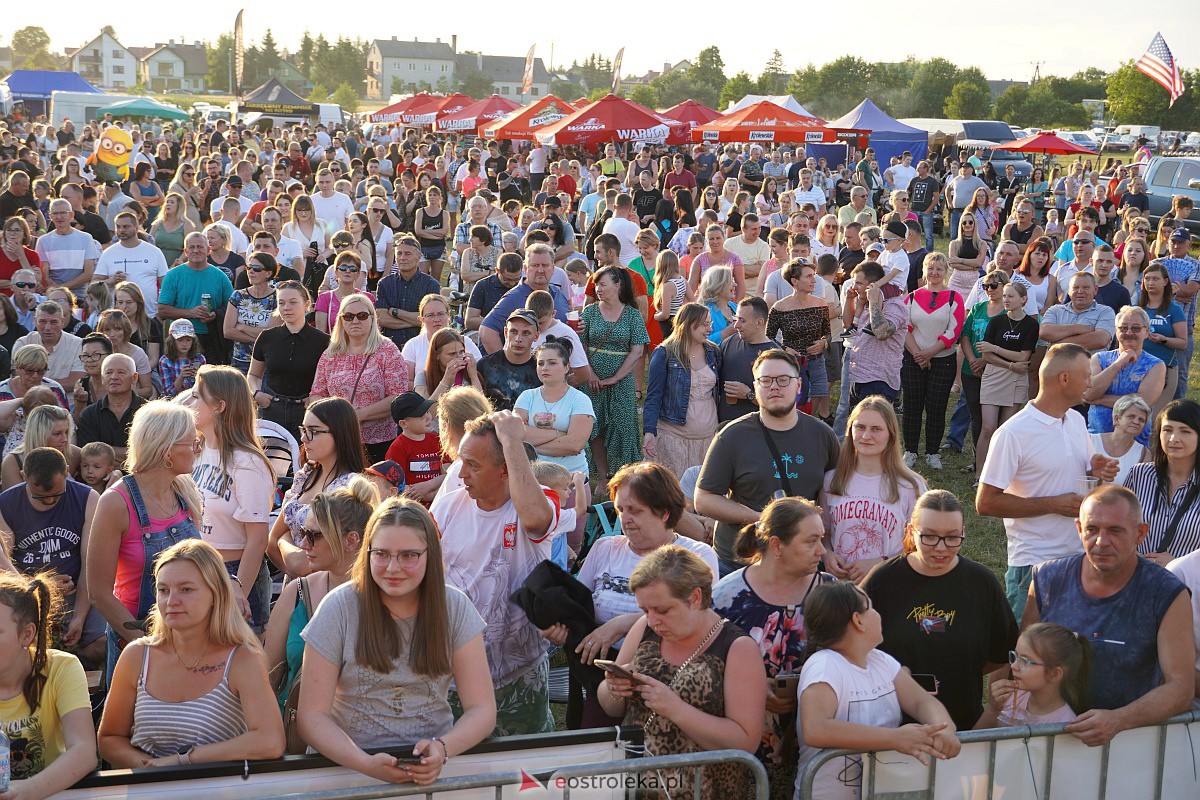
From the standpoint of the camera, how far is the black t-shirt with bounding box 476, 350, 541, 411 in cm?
694

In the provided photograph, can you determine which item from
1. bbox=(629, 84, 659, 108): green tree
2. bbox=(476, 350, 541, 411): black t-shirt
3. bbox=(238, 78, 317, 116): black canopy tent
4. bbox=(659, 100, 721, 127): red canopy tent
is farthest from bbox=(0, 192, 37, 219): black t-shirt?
bbox=(629, 84, 659, 108): green tree

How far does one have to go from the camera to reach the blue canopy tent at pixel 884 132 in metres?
25.6

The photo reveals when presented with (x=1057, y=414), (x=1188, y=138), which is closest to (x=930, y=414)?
(x=1057, y=414)

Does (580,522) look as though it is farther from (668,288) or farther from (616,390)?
(668,288)

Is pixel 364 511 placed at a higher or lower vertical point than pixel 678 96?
lower

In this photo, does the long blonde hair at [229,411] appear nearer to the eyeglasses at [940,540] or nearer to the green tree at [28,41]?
the eyeglasses at [940,540]

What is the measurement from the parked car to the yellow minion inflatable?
19.2 metres

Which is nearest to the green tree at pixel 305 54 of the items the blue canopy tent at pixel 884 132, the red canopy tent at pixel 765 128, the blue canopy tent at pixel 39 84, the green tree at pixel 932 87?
the green tree at pixel 932 87

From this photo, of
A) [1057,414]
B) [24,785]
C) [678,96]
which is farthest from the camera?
[678,96]

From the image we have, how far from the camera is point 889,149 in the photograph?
101ft

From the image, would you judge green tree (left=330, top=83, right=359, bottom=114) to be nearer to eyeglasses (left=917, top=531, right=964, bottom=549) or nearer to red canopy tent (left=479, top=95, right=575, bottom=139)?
red canopy tent (left=479, top=95, right=575, bottom=139)

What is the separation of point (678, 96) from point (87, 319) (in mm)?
79561

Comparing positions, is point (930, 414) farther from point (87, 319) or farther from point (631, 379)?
point (87, 319)

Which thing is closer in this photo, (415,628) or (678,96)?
(415,628)
